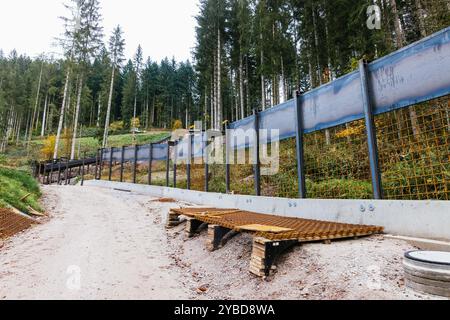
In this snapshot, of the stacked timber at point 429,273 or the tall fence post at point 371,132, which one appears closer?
the stacked timber at point 429,273

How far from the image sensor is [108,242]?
6.04 m

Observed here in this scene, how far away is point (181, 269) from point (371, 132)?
3.93m

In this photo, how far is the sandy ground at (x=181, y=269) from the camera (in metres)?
2.92

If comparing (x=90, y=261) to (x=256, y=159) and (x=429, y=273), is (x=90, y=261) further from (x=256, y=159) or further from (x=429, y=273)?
(x=429, y=273)

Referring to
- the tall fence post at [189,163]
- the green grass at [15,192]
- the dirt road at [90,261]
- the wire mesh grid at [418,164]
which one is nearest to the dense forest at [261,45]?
the wire mesh grid at [418,164]

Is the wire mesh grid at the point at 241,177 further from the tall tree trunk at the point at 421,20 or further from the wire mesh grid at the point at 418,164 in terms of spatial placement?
the tall tree trunk at the point at 421,20

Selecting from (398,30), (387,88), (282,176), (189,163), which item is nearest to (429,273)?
(387,88)

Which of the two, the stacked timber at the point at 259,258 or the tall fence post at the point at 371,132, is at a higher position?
the tall fence post at the point at 371,132

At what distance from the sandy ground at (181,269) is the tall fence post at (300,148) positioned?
1762 millimetres

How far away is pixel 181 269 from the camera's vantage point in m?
4.59

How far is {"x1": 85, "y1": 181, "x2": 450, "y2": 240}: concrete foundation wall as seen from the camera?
3408 mm
